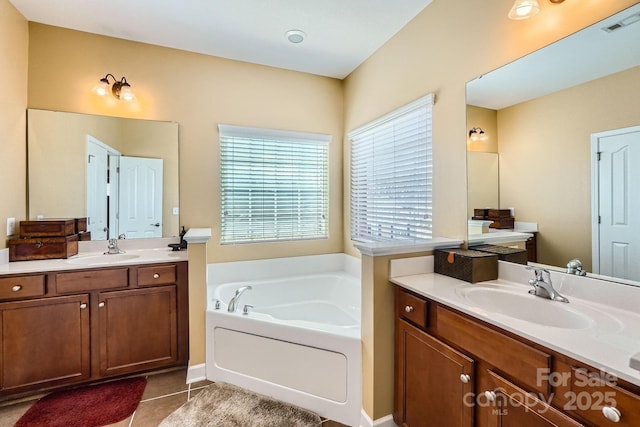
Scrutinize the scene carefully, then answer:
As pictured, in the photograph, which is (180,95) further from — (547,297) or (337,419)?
(547,297)

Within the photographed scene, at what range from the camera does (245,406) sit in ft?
6.22

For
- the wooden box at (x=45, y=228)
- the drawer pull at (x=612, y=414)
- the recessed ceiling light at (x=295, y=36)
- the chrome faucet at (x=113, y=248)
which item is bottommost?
the drawer pull at (x=612, y=414)

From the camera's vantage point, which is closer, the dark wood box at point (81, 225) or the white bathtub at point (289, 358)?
the white bathtub at point (289, 358)

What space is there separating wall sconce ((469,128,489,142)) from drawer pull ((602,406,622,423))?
4.76ft

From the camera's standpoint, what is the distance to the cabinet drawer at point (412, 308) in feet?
4.85

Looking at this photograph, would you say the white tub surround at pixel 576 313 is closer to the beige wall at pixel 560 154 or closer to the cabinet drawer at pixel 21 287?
the beige wall at pixel 560 154

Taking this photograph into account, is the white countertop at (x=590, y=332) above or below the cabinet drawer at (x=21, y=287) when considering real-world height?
above

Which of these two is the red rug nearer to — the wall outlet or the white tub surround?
the wall outlet

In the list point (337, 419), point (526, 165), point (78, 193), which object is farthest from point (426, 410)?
point (78, 193)

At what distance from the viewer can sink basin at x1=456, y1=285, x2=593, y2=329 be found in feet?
4.01

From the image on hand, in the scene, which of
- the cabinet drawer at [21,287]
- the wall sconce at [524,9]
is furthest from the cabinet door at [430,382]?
the cabinet drawer at [21,287]

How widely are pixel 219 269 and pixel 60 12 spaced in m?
2.41

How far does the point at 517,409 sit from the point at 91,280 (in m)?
2.57

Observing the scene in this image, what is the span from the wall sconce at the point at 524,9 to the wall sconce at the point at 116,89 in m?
2.83
